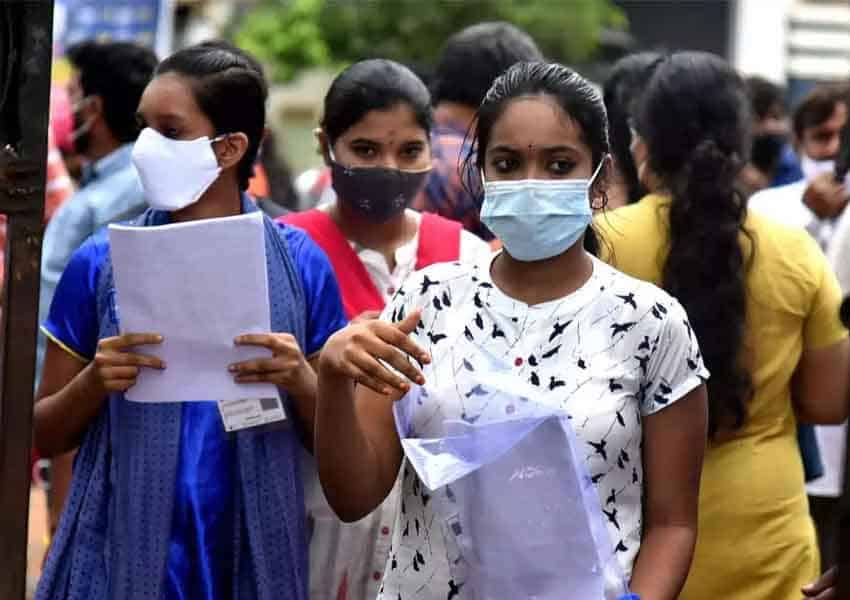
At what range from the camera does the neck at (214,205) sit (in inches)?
158

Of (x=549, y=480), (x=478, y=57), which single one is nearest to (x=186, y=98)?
(x=549, y=480)

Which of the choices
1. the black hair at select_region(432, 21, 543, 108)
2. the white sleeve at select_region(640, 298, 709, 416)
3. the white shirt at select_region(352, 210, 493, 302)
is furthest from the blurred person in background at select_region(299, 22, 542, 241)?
the white sleeve at select_region(640, 298, 709, 416)

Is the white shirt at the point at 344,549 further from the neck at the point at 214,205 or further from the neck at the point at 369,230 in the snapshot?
the neck at the point at 369,230

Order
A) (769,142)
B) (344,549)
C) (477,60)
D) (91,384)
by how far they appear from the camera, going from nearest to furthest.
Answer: (91,384)
(344,549)
(477,60)
(769,142)

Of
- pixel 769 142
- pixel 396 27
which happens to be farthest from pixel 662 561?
pixel 396 27

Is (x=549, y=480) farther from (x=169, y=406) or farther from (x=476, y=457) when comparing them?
(x=169, y=406)

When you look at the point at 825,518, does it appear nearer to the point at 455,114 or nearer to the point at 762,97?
the point at 455,114

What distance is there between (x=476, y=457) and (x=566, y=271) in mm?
418

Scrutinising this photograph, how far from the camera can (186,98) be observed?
13.1 ft

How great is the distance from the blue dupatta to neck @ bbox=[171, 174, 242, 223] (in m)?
0.24

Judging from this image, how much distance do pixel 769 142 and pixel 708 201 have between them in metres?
4.31

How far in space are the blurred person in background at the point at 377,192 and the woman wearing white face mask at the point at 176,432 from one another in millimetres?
591

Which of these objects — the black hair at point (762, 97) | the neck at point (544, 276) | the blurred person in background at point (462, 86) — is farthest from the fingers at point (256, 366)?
the black hair at point (762, 97)

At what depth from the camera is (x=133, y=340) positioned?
12.0 ft
